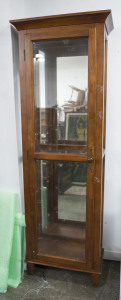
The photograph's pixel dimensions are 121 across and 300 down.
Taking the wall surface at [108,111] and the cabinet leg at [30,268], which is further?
the cabinet leg at [30,268]

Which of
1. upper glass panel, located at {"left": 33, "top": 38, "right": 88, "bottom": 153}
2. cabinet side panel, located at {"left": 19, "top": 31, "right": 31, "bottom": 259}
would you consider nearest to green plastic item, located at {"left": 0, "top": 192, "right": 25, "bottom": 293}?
cabinet side panel, located at {"left": 19, "top": 31, "right": 31, "bottom": 259}

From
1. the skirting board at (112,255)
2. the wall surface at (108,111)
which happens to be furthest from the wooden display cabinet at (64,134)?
the skirting board at (112,255)

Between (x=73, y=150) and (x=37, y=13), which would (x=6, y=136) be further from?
(x=37, y=13)

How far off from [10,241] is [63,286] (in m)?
0.50

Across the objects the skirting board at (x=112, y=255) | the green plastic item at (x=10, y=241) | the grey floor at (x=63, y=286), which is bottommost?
the grey floor at (x=63, y=286)

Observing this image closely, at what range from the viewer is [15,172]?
1.81 meters

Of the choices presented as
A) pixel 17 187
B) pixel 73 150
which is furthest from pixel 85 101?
pixel 17 187

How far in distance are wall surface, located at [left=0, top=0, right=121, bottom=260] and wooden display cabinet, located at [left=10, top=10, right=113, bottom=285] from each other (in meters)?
0.14

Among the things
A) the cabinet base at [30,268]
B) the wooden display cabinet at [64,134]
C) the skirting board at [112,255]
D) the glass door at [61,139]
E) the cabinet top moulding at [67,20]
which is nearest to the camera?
the cabinet top moulding at [67,20]

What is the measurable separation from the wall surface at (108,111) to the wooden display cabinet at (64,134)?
0.14 meters

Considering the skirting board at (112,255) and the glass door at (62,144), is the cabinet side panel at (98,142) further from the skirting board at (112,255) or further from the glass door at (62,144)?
the skirting board at (112,255)

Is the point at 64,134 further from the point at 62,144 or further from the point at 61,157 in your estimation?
the point at 61,157

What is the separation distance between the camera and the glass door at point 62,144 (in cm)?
157

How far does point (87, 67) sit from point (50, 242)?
126 centimetres
